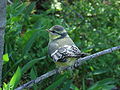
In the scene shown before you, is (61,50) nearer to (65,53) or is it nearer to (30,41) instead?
(65,53)

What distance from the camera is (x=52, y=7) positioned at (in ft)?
18.0

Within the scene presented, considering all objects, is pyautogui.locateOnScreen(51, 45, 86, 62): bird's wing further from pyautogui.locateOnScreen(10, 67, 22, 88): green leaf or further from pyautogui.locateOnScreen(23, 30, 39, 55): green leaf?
pyautogui.locateOnScreen(23, 30, 39, 55): green leaf

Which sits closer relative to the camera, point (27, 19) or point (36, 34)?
point (36, 34)

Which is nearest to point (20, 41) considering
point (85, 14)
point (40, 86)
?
point (40, 86)

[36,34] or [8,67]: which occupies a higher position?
[36,34]

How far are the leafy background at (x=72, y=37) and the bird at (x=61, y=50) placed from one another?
18 cm

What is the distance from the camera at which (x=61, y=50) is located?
11.6 ft

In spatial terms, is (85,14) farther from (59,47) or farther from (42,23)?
(59,47)

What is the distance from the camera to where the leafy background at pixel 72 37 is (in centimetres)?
414

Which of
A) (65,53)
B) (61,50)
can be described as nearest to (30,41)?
(61,50)

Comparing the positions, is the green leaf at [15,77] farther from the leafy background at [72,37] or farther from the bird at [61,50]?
the bird at [61,50]

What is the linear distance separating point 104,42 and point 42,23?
3.05 feet

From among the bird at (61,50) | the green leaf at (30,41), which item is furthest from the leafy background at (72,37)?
the bird at (61,50)

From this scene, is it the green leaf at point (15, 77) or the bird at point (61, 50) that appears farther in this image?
the bird at point (61, 50)
